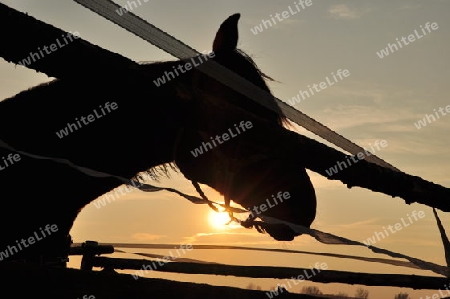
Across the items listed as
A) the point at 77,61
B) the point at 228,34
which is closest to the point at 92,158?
the point at 228,34

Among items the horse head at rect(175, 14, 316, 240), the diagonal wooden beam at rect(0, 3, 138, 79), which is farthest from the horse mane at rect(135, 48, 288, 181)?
the diagonal wooden beam at rect(0, 3, 138, 79)

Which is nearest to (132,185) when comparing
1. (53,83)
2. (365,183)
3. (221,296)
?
(221,296)

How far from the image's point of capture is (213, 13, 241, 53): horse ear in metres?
2.52

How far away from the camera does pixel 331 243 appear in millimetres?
2479

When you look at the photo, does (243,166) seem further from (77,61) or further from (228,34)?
(77,61)

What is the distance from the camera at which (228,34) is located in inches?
104

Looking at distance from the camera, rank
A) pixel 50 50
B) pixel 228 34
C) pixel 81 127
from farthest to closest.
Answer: pixel 81 127, pixel 228 34, pixel 50 50

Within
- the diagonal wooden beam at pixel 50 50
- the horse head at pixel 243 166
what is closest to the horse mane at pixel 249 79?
the horse head at pixel 243 166

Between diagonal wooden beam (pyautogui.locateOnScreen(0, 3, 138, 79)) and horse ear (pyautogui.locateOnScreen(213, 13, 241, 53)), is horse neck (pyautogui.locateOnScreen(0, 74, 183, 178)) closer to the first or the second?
horse ear (pyautogui.locateOnScreen(213, 13, 241, 53))

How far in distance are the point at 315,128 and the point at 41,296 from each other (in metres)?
1.76

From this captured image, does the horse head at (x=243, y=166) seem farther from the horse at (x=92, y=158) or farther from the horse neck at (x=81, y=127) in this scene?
the horse neck at (x=81, y=127)

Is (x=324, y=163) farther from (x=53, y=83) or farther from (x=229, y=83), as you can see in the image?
(x=53, y=83)

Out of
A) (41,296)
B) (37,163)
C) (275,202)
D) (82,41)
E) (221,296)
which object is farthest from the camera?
(275,202)

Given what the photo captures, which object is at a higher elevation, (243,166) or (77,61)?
(77,61)
